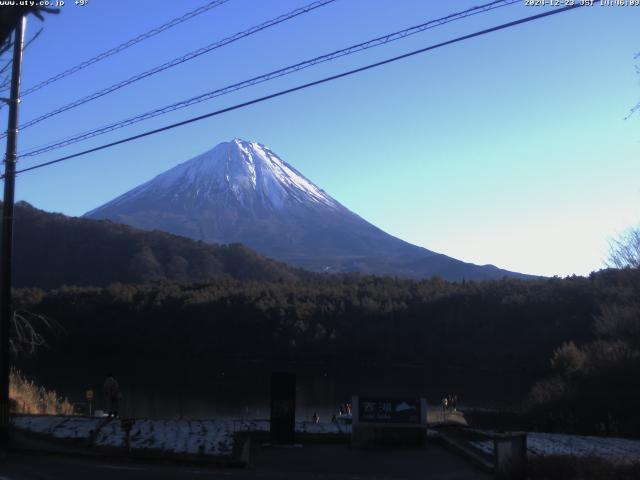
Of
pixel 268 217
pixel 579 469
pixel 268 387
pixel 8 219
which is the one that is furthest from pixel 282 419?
pixel 268 217

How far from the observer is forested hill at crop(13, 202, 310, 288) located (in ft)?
372

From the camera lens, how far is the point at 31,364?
58.7 meters

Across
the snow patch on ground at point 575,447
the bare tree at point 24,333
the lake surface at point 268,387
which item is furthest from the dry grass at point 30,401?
the snow patch on ground at point 575,447

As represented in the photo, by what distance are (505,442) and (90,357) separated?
219 feet

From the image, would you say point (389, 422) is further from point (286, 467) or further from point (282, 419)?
point (286, 467)

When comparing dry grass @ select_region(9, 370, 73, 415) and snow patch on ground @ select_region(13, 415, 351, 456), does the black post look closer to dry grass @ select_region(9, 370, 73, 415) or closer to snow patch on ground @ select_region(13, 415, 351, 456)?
snow patch on ground @ select_region(13, 415, 351, 456)

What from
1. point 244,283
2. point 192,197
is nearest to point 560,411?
point 244,283

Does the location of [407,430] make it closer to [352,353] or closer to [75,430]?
[75,430]

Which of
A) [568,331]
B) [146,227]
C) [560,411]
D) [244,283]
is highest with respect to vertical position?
[146,227]

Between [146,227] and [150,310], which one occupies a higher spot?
[146,227]

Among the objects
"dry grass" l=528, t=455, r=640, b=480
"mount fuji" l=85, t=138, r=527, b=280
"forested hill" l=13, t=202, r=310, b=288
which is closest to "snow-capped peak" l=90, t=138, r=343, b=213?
"mount fuji" l=85, t=138, r=527, b=280

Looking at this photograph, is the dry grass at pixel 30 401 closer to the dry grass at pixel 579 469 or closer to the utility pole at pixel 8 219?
the utility pole at pixel 8 219

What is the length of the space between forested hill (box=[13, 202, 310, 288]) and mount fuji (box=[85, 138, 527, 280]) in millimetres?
28621

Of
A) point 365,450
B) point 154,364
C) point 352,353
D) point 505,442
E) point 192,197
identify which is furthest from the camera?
point 192,197
